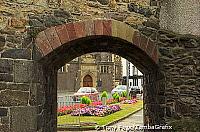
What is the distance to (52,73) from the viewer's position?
7422 mm

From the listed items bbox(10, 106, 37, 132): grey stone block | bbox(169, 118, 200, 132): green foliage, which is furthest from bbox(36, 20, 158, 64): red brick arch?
bbox(169, 118, 200, 132): green foliage

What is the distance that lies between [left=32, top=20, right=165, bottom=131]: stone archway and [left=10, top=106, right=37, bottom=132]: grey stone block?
377 mm

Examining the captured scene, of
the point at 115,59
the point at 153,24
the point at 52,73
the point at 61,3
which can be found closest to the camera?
the point at 61,3

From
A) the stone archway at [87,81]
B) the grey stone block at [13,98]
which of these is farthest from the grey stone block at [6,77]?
the stone archway at [87,81]

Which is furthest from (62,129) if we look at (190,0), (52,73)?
(190,0)

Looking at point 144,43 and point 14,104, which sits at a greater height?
point 144,43

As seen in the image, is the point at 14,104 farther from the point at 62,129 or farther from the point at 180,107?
the point at 62,129

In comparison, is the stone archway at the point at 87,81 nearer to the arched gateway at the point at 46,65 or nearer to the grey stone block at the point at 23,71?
the arched gateway at the point at 46,65

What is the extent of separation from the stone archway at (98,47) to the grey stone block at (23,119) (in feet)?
1.24

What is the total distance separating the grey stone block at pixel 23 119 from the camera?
5566 mm

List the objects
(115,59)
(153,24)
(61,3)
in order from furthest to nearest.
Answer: (115,59), (153,24), (61,3)

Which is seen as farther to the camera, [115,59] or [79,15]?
[115,59]

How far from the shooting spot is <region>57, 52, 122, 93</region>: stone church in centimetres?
4050

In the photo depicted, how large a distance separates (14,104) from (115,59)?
37464 millimetres
